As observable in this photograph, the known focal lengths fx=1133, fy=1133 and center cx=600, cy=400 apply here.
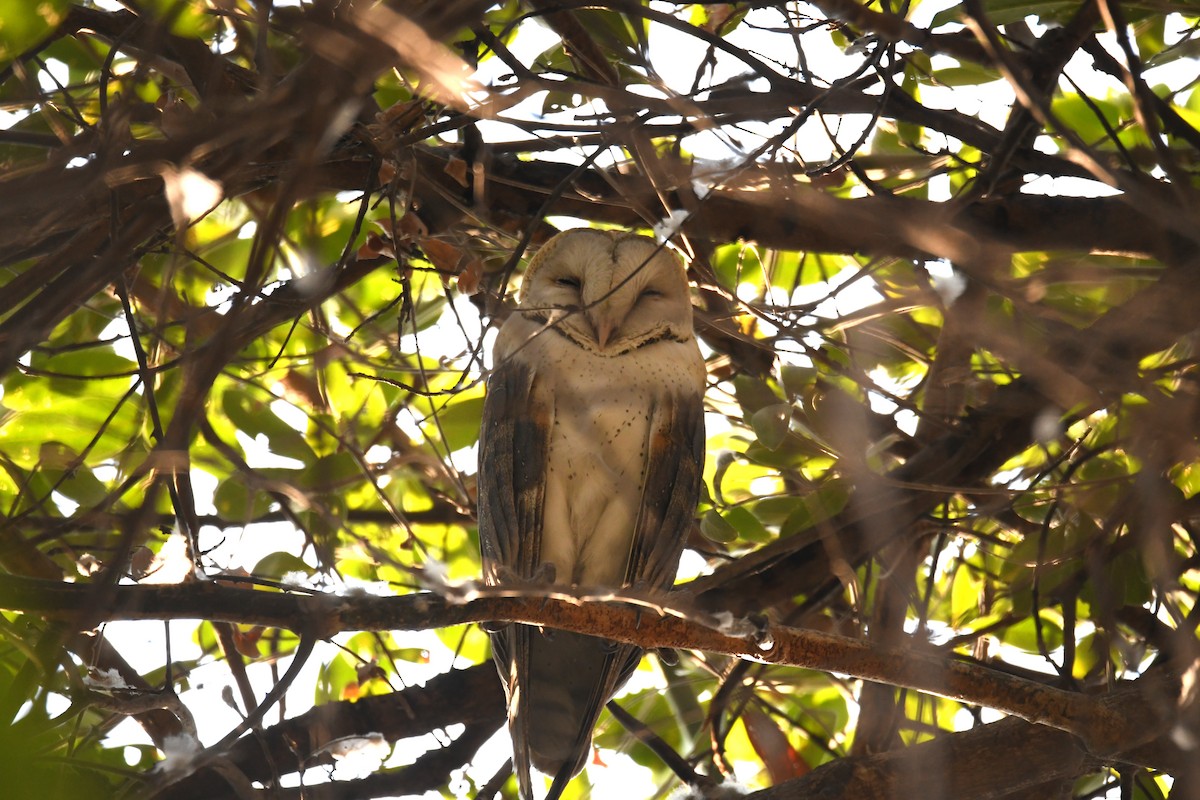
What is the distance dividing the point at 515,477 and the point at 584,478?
5.7 inches

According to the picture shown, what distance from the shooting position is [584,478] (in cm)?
239

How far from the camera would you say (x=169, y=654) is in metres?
1.66

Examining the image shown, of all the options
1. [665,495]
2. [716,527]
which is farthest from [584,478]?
[716,527]

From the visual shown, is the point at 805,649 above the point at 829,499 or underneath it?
underneath

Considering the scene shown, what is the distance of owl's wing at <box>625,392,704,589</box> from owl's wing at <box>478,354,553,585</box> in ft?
0.71

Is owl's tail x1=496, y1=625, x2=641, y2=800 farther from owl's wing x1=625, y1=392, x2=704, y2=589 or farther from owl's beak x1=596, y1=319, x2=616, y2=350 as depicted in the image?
owl's beak x1=596, y1=319, x2=616, y2=350

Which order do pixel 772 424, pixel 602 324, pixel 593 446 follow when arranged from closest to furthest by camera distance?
pixel 772 424 → pixel 593 446 → pixel 602 324

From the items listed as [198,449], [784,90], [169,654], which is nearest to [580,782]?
[198,449]

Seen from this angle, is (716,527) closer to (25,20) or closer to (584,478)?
(584,478)

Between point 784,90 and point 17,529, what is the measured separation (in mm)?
1524

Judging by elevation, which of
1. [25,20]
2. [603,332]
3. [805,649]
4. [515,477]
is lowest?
[805,649]

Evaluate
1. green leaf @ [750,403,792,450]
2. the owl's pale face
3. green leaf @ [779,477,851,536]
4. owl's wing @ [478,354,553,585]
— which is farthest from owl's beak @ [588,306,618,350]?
green leaf @ [779,477,851,536]

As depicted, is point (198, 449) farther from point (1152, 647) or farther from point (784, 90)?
point (1152, 647)

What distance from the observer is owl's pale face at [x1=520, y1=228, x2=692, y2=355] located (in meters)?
2.50
